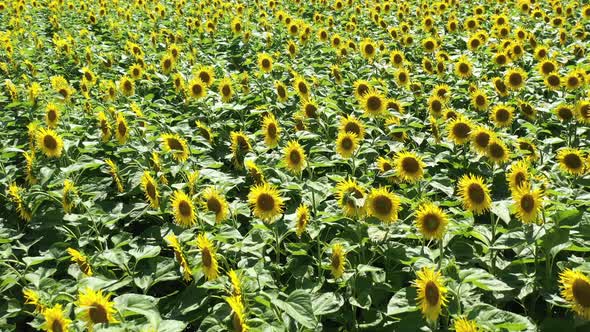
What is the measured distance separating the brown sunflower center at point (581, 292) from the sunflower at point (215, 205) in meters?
2.17

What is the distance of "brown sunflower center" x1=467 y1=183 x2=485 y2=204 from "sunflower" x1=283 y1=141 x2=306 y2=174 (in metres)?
1.31

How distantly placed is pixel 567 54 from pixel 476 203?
18.3ft

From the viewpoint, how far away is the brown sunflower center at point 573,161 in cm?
385

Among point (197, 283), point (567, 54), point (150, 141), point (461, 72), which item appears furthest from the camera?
point (567, 54)

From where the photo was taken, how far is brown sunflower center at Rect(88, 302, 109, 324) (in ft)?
8.45

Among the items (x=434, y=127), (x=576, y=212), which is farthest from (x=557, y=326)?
(x=434, y=127)

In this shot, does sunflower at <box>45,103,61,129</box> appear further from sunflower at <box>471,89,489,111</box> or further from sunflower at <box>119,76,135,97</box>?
sunflower at <box>471,89,489,111</box>

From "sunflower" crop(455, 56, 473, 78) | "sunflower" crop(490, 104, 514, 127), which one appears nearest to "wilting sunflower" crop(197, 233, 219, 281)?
"sunflower" crop(490, 104, 514, 127)

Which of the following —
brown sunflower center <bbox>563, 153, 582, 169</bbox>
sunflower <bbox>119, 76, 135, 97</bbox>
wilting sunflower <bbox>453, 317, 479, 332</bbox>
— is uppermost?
brown sunflower center <bbox>563, 153, 582, 169</bbox>

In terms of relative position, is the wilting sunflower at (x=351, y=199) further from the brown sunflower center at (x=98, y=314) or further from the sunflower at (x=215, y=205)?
the brown sunflower center at (x=98, y=314)

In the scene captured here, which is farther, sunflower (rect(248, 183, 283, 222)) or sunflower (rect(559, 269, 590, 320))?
sunflower (rect(248, 183, 283, 222))

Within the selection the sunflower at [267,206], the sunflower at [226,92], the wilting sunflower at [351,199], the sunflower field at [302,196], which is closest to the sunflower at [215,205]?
the sunflower field at [302,196]

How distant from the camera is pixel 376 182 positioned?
15.5 ft

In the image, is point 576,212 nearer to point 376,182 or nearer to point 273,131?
point 376,182
